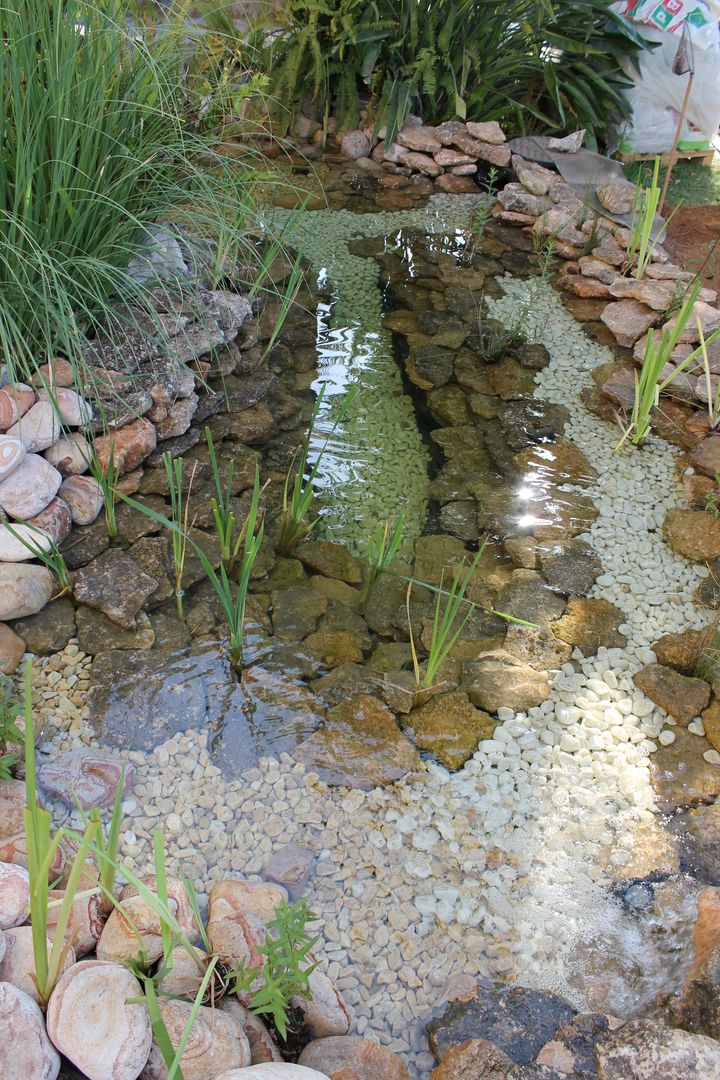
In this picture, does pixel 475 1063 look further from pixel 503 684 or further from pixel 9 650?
pixel 9 650

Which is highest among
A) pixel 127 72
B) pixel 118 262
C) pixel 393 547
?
pixel 127 72

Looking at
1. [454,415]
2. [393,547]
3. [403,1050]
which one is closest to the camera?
[403,1050]

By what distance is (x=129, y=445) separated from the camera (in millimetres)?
2490

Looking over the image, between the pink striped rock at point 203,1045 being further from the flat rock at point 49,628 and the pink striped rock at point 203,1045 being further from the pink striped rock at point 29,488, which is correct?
the pink striped rock at point 29,488

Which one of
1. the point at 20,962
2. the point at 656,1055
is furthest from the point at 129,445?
the point at 656,1055

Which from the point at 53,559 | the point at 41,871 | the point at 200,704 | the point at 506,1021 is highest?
the point at 41,871

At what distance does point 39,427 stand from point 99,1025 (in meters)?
1.57

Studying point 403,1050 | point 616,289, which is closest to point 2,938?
point 403,1050

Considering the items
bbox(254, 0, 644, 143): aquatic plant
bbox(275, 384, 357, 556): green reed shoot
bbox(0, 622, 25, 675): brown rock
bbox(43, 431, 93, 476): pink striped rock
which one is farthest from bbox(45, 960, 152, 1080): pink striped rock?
bbox(254, 0, 644, 143): aquatic plant

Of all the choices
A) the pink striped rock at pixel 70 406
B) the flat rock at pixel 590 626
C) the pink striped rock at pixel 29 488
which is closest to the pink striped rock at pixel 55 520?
the pink striped rock at pixel 29 488

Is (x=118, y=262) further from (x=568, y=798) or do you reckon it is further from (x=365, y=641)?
(x=568, y=798)

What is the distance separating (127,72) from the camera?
8.94 ft

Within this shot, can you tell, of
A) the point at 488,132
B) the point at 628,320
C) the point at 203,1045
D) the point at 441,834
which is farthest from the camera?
the point at 488,132

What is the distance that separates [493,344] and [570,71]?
2531 millimetres
